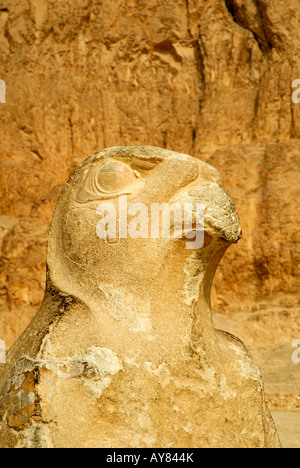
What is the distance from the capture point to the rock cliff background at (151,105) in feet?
32.6

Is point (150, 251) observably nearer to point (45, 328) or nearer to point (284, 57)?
point (45, 328)

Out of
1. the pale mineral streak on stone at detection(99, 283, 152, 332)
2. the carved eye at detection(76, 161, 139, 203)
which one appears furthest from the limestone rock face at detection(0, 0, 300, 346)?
the pale mineral streak on stone at detection(99, 283, 152, 332)

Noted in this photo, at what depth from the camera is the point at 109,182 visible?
3.26 meters

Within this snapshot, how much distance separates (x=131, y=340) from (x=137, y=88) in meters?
8.43

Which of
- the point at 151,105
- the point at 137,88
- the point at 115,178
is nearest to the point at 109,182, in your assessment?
the point at 115,178

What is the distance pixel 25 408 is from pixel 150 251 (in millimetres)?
831

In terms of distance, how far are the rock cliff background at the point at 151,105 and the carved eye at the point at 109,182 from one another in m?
6.67

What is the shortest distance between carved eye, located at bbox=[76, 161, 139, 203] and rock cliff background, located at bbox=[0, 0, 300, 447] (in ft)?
21.9

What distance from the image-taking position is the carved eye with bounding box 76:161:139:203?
324cm

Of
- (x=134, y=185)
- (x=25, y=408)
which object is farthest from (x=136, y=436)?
(x=134, y=185)

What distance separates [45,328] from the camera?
305 cm

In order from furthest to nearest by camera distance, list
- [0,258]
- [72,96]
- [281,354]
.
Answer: [72,96] < [0,258] < [281,354]

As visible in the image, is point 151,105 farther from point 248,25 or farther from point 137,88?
point 248,25

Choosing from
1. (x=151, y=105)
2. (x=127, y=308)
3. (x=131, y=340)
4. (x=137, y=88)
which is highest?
(x=137, y=88)
